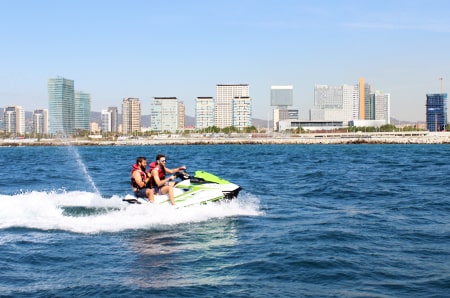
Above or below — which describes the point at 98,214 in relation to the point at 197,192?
below

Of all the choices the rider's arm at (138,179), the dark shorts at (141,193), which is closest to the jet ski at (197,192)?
the dark shorts at (141,193)

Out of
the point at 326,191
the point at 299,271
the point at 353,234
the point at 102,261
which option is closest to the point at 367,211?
the point at 353,234

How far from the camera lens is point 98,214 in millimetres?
14695

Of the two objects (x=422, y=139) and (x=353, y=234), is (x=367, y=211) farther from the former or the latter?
(x=422, y=139)

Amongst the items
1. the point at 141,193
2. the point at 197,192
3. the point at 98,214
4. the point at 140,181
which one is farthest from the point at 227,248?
the point at 98,214

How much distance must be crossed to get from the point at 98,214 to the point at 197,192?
2674 millimetres

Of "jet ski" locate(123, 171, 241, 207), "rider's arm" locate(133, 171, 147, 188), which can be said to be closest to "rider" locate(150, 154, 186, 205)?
"jet ski" locate(123, 171, 241, 207)

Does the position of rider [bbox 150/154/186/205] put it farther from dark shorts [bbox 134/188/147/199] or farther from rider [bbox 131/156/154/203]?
dark shorts [bbox 134/188/147/199]

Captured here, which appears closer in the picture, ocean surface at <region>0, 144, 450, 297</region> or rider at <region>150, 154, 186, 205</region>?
ocean surface at <region>0, 144, 450, 297</region>

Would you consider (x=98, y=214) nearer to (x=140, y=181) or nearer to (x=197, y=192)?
(x=140, y=181)

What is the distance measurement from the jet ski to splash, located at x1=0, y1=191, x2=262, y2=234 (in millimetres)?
162

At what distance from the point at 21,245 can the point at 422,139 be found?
492ft

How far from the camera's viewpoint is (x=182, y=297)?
320 inches

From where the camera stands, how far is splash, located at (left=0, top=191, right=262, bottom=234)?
13.5 metres
